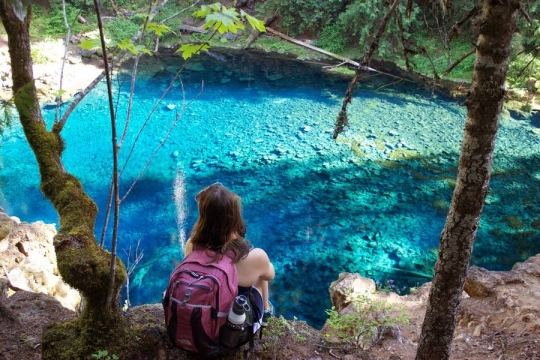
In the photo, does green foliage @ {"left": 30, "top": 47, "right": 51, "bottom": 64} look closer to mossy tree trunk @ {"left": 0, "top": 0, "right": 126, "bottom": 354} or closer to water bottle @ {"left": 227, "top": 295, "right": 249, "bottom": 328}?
mossy tree trunk @ {"left": 0, "top": 0, "right": 126, "bottom": 354}

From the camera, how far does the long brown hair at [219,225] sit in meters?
2.06

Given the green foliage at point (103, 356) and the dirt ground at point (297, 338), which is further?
the dirt ground at point (297, 338)

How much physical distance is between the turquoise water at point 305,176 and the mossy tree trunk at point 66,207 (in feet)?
12.7

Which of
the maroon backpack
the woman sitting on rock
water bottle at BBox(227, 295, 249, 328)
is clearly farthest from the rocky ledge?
the woman sitting on rock

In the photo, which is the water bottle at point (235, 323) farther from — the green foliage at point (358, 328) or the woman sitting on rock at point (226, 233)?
the green foliage at point (358, 328)

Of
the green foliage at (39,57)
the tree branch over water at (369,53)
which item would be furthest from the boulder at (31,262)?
the green foliage at (39,57)

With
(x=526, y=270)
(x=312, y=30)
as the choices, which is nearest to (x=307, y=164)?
(x=526, y=270)

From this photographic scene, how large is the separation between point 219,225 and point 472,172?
3.96 feet

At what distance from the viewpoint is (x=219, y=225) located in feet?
6.80

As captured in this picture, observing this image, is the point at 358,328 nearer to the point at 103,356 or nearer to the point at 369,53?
the point at 103,356

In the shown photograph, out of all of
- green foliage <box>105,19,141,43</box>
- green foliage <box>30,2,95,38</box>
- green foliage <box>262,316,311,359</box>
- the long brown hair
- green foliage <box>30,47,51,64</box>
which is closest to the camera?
the long brown hair

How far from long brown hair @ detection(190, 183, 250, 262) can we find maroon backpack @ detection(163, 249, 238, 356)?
6 centimetres

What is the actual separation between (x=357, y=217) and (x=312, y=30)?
10690 millimetres

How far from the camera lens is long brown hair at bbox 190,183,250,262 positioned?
206 cm
